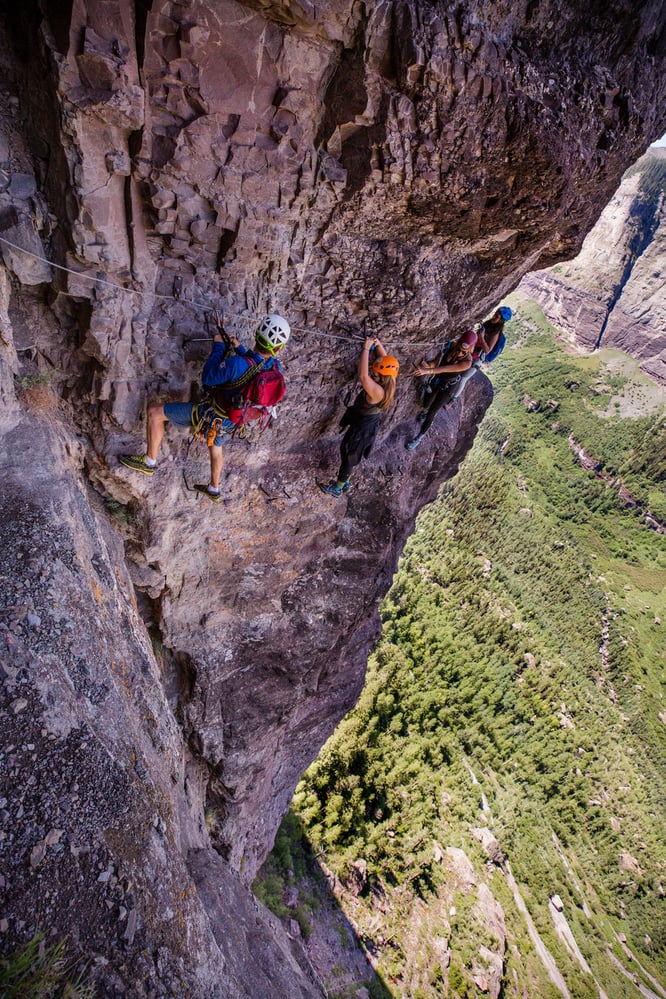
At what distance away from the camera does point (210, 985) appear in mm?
4203

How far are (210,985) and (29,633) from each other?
3.49m

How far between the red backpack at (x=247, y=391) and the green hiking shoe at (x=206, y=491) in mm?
1449

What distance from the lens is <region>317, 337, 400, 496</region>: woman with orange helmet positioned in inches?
242

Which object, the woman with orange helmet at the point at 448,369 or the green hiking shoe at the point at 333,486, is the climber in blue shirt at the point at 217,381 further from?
the woman with orange helmet at the point at 448,369

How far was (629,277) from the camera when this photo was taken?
265 feet

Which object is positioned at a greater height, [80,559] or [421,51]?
Answer: [421,51]

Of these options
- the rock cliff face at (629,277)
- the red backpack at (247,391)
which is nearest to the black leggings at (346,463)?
the red backpack at (247,391)

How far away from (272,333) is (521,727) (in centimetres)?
4501

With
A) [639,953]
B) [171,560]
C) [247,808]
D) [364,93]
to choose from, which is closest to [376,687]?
[247,808]

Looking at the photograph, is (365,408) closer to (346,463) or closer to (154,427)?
(346,463)

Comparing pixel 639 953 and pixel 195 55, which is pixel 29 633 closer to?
pixel 195 55

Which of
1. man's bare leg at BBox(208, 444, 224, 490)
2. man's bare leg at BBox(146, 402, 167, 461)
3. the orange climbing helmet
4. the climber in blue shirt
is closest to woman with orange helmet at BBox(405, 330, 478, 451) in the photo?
the orange climbing helmet

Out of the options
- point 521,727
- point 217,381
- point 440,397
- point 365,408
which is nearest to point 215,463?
point 217,381

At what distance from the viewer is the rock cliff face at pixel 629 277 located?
251 feet
